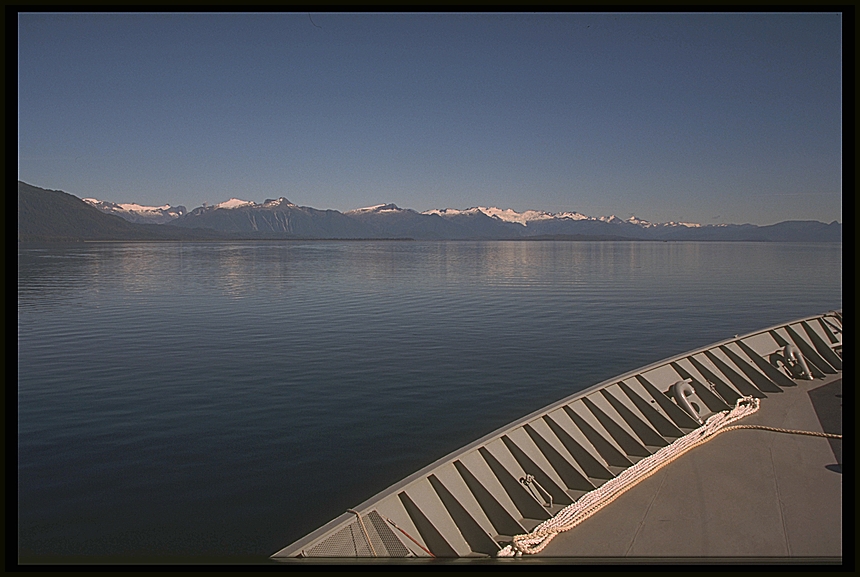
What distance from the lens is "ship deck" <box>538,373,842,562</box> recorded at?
8500mm

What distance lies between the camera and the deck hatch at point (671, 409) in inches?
529

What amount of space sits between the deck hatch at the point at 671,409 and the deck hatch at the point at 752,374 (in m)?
4.23

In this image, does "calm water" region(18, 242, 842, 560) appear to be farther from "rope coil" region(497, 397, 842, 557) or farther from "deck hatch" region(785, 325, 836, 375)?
"deck hatch" region(785, 325, 836, 375)

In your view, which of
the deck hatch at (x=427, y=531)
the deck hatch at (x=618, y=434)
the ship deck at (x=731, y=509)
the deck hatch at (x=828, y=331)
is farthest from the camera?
the deck hatch at (x=828, y=331)

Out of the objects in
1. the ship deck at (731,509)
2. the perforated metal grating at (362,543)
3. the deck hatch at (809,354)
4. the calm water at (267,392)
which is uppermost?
the deck hatch at (809,354)

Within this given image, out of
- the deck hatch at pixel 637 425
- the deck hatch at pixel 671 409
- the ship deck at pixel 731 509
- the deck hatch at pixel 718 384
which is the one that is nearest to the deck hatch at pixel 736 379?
the deck hatch at pixel 718 384

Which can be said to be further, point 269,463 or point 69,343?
point 69,343

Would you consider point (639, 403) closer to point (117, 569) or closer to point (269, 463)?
point (269, 463)

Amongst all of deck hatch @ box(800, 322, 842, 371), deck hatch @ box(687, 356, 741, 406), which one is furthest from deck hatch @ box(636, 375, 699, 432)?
deck hatch @ box(800, 322, 842, 371)

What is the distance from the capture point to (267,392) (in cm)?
2052

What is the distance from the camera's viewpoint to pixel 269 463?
47.6 feet

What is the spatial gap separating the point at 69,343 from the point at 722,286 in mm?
57061

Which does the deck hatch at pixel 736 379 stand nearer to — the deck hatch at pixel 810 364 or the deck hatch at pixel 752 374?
the deck hatch at pixel 752 374
